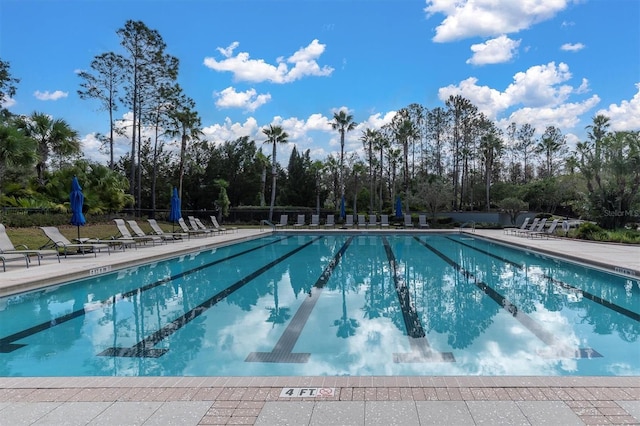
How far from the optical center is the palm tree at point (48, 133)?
1825cm

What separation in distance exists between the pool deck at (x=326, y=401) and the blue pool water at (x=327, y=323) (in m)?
0.87

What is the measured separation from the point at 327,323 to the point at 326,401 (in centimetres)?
314

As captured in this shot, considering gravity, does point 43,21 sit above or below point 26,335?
above

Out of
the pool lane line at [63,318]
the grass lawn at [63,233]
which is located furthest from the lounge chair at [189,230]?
the pool lane line at [63,318]

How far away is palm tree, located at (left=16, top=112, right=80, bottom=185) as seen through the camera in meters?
18.2

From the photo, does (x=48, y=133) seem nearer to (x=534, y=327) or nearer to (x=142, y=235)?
(x=142, y=235)

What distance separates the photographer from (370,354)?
4852 millimetres

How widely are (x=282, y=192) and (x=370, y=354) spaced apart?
39795 mm

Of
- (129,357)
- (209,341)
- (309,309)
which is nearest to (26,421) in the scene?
(129,357)

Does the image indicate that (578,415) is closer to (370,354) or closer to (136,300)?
(370,354)

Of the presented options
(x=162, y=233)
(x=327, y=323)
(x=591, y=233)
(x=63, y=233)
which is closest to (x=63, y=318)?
(x=327, y=323)

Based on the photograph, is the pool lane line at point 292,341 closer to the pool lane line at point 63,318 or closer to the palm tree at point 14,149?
the pool lane line at point 63,318

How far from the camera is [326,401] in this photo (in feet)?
10.1

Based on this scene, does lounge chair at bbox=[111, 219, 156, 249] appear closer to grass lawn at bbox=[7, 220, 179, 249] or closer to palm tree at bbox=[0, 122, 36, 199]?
grass lawn at bbox=[7, 220, 179, 249]
